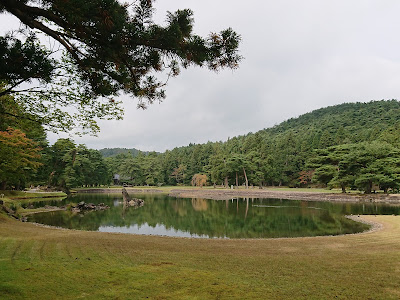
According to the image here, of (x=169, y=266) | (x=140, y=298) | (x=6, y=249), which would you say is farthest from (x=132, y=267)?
(x=6, y=249)

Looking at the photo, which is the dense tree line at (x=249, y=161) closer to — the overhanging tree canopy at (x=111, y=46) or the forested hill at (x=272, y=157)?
the forested hill at (x=272, y=157)

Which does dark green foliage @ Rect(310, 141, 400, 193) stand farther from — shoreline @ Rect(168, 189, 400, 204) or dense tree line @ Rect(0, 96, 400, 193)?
shoreline @ Rect(168, 189, 400, 204)

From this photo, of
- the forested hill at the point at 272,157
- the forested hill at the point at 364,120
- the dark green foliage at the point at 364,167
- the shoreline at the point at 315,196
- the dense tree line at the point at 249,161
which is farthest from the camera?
the forested hill at the point at 364,120

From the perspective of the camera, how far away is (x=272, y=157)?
50719 mm

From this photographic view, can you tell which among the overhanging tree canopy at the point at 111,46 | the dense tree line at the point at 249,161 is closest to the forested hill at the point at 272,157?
the dense tree line at the point at 249,161

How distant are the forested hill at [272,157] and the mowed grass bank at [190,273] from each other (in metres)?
Result: 27.9

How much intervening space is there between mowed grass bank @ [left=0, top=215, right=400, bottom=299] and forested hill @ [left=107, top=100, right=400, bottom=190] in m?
27.9

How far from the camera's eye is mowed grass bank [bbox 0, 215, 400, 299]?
4.13m

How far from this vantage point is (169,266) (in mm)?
5586

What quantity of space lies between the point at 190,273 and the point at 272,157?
155ft

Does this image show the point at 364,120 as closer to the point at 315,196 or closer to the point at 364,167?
the point at 364,167

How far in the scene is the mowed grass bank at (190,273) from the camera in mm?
4129

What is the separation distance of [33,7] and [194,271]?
471cm

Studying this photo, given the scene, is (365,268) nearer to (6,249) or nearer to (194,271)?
(194,271)
